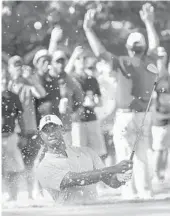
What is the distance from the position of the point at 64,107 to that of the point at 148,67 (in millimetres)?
448

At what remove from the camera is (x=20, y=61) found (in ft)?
8.48

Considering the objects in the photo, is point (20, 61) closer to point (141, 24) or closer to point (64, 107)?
point (64, 107)

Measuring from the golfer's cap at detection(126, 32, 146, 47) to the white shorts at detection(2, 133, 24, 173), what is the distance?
2.33 feet

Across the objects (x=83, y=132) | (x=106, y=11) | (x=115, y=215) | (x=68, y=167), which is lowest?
(x=115, y=215)

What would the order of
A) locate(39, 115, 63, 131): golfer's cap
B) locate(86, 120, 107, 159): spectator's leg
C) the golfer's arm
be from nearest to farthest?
1. the golfer's arm
2. locate(39, 115, 63, 131): golfer's cap
3. locate(86, 120, 107, 159): spectator's leg

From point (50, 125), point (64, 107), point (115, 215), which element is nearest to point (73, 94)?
point (64, 107)

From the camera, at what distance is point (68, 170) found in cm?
232

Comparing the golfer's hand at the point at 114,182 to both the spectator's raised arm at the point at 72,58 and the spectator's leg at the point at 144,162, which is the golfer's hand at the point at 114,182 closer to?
the spectator's leg at the point at 144,162

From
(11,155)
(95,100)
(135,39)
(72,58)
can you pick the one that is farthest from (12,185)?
(135,39)

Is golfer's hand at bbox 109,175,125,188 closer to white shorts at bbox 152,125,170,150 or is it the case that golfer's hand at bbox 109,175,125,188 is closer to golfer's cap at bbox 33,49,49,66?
white shorts at bbox 152,125,170,150

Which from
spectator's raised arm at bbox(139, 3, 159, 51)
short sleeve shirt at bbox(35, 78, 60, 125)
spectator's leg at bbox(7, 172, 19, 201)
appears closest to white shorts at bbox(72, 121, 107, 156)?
short sleeve shirt at bbox(35, 78, 60, 125)

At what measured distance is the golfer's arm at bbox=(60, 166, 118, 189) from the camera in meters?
2.29

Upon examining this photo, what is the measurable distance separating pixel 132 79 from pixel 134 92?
2.5 inches

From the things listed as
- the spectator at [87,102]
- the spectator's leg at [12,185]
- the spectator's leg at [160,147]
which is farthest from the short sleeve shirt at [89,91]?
the spectator's leg at [12,185]
